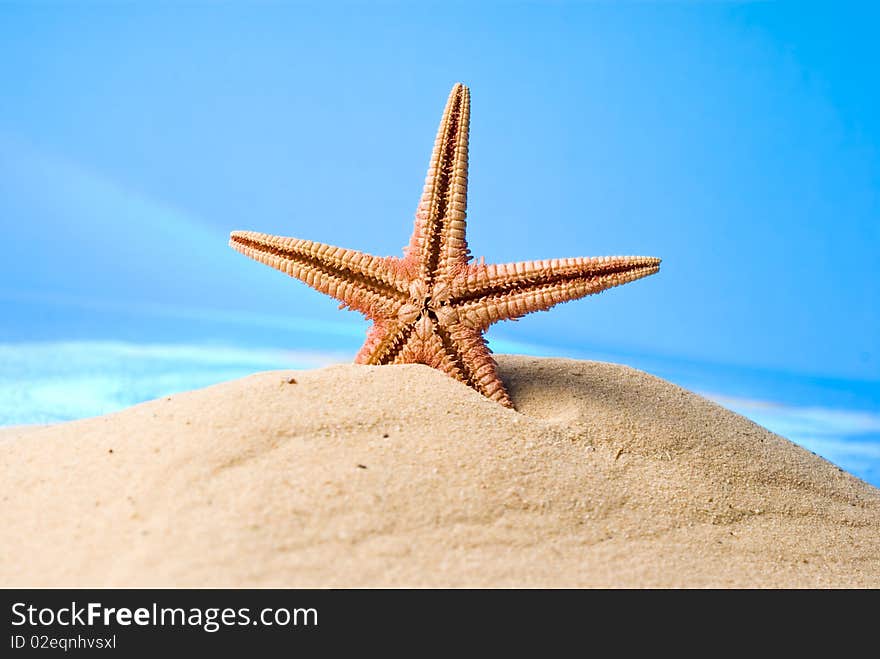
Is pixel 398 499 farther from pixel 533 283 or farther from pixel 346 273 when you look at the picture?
pixel 346 273

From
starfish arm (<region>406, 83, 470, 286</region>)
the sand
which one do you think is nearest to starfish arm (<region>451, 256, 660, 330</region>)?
starfish arm (<region>406, 83, 470, 286</region>)

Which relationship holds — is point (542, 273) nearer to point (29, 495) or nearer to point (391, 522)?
point (391, 522)

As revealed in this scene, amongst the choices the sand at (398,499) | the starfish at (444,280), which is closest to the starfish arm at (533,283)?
the starfish at (444,280)

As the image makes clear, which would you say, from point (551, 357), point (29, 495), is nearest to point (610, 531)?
point (29, 495)

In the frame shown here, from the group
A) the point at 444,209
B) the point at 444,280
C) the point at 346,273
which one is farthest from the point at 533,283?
the point at 346,273

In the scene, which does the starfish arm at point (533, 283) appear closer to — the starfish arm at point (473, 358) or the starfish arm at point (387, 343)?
the starfish arm at point (473, 358)
